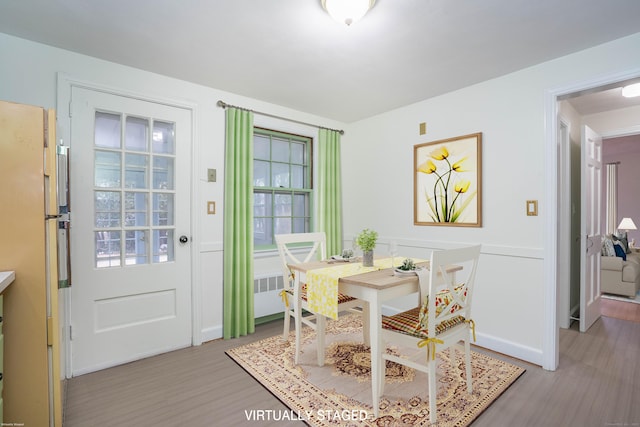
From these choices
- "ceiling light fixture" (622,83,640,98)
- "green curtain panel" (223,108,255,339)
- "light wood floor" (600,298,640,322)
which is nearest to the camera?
"ceiling light fixture" (622,83,640,98)

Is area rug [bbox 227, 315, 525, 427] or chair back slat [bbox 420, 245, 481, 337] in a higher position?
chair back slat [bbox 420, 245, 481, 337]

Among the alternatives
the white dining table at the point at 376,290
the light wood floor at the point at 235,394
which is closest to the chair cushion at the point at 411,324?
the white dining table at the point at 376,290

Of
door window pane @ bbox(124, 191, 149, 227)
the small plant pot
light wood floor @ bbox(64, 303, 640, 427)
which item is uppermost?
door window pane @ bbox(124, 191, 149, 227)

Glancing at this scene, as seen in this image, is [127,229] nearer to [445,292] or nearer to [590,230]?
[445,292]

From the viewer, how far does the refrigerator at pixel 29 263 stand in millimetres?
1510

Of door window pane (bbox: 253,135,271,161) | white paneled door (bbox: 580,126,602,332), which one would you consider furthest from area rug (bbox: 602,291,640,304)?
door window pane (bbox: 253,135,271,161)

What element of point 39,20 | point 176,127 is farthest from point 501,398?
point 39,20

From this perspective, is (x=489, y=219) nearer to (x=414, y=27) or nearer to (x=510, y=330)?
(x=510, y=330)

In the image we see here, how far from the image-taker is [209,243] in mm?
3031

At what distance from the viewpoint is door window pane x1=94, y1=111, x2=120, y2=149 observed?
250 cm

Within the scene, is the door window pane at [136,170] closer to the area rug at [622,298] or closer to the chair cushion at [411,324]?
the chair cushion at [411,324]

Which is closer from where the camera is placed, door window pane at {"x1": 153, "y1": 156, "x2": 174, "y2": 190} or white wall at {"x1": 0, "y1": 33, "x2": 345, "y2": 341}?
white wall at {"x1": 0, "y1": 33, "x2": 345, "y2": 341}

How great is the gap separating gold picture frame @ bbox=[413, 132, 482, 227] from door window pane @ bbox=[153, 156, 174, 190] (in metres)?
2.45

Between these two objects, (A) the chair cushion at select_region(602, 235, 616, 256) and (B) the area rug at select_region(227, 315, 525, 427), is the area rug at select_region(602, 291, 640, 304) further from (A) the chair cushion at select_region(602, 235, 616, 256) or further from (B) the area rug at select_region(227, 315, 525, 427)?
(B) the area rug at select_region(227, 315, 525, 427)
